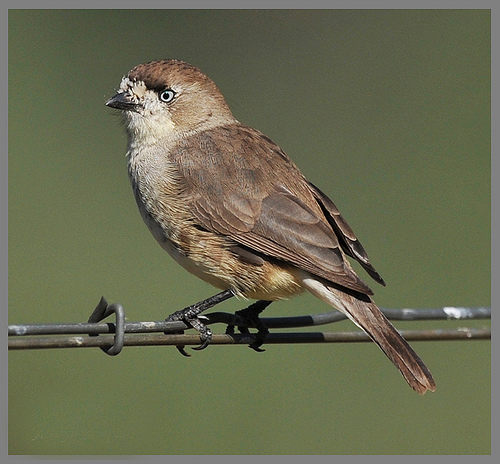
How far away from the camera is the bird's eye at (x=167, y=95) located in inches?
266

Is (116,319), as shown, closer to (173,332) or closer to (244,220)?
(173,332)

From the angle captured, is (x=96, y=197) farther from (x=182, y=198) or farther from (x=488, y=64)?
(x=488, y=64)

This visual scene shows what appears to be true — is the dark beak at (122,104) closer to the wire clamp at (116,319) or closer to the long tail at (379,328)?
the long tail at (379,328)

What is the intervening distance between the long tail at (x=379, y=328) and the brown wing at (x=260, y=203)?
12 cm

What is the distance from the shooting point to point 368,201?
9.79m

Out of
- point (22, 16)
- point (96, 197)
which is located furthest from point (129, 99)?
point (22, 16)

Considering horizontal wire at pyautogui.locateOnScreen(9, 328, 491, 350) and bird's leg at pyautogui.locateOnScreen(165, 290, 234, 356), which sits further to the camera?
bird's leg at pyautogui.locateOnScreen(165, 290, 234, 356)

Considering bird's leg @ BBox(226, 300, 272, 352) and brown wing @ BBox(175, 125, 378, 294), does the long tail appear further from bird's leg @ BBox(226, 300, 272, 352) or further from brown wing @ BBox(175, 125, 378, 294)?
bird's leg @ BBox(226, 300, 272, 352)

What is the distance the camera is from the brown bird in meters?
5.61

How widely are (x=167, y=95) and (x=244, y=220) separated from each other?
140cm

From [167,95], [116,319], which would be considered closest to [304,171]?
[167,95]

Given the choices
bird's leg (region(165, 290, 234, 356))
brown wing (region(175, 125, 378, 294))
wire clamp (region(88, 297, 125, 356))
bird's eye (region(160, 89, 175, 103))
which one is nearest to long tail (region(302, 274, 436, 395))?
brown wing (region(175, 125, 378, 294))

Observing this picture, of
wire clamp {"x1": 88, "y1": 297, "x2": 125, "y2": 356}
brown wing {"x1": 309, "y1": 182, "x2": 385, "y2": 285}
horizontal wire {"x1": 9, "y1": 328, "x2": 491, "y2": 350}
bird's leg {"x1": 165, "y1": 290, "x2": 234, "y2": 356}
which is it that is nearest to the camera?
horizontal wire {"x1": 9, "y1": 328, "x2": 491, "y2": 350}

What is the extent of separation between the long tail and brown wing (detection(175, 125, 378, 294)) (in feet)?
0.41
